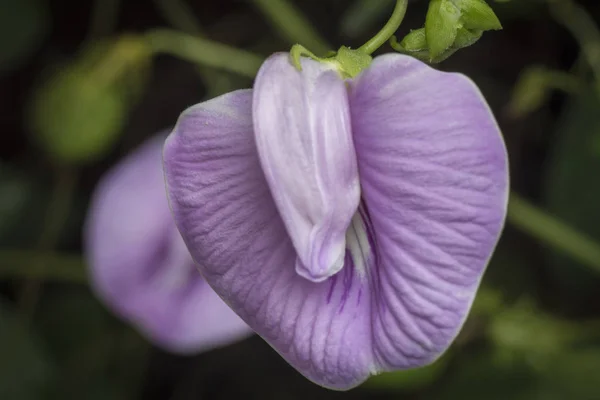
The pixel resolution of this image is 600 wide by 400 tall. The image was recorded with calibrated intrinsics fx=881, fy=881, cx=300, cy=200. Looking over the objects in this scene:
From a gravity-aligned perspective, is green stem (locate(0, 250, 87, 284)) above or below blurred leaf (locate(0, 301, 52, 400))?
above

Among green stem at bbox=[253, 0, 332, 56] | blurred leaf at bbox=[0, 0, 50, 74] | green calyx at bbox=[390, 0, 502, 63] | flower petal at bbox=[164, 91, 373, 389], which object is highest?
green calyx at bbox=[390, 0, 502, 63]

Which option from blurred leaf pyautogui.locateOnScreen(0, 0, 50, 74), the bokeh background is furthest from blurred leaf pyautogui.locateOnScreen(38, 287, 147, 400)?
blurred leaf pyautogui.locateOnScreen(0, 0, 50, 74)

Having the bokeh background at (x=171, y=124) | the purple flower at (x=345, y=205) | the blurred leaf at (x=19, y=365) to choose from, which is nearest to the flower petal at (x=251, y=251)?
the purple flower at (x=345, y=205)

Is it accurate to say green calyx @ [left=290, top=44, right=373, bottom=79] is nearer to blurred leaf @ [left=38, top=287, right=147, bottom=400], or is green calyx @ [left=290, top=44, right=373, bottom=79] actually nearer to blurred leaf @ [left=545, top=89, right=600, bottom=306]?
blurred leaf @ [left=545, top=89, right=600, bottom=306]

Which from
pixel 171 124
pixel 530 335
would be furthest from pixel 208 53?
pixel 530 335

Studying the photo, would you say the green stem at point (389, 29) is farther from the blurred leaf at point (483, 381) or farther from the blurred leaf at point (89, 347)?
the blurred leaf at point (89, 347)

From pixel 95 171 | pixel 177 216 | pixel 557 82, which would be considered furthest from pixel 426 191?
pixel 95 171

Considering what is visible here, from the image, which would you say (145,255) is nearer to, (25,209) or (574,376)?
(25,209)
